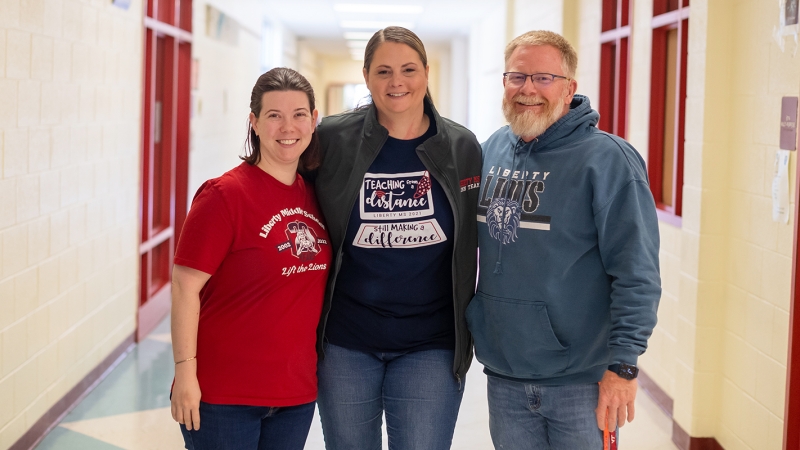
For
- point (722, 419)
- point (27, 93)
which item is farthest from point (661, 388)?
point (27, 93)

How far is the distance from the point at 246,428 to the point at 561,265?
86cm

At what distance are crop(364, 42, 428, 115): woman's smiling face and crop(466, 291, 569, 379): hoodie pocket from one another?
0.55m

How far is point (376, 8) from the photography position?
438 inches

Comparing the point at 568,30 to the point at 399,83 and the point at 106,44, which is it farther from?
the point at 399,83

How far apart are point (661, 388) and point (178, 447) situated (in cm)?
249

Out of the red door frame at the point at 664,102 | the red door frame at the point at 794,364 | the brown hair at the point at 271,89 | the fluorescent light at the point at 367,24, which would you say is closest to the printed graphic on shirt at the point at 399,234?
the brown hair at the point at 271,89

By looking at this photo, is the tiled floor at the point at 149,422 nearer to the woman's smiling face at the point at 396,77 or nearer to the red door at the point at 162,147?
the red door at the point at 162,147

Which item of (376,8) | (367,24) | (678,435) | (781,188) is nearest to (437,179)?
(781,188)

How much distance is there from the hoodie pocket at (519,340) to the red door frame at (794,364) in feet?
3.60

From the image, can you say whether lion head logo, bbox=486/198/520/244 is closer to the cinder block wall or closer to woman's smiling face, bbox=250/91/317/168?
woman's smiling face, bbox=250/91/317/168

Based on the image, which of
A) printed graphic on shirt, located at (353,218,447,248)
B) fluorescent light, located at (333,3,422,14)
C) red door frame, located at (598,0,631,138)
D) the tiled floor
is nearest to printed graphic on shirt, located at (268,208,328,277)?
printed graphic on shirt, located at (353,218,447,248)

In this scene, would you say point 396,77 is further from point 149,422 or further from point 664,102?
point 664,102

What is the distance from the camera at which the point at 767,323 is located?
9.59ft

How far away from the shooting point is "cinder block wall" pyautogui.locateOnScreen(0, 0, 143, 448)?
3.18 metres
